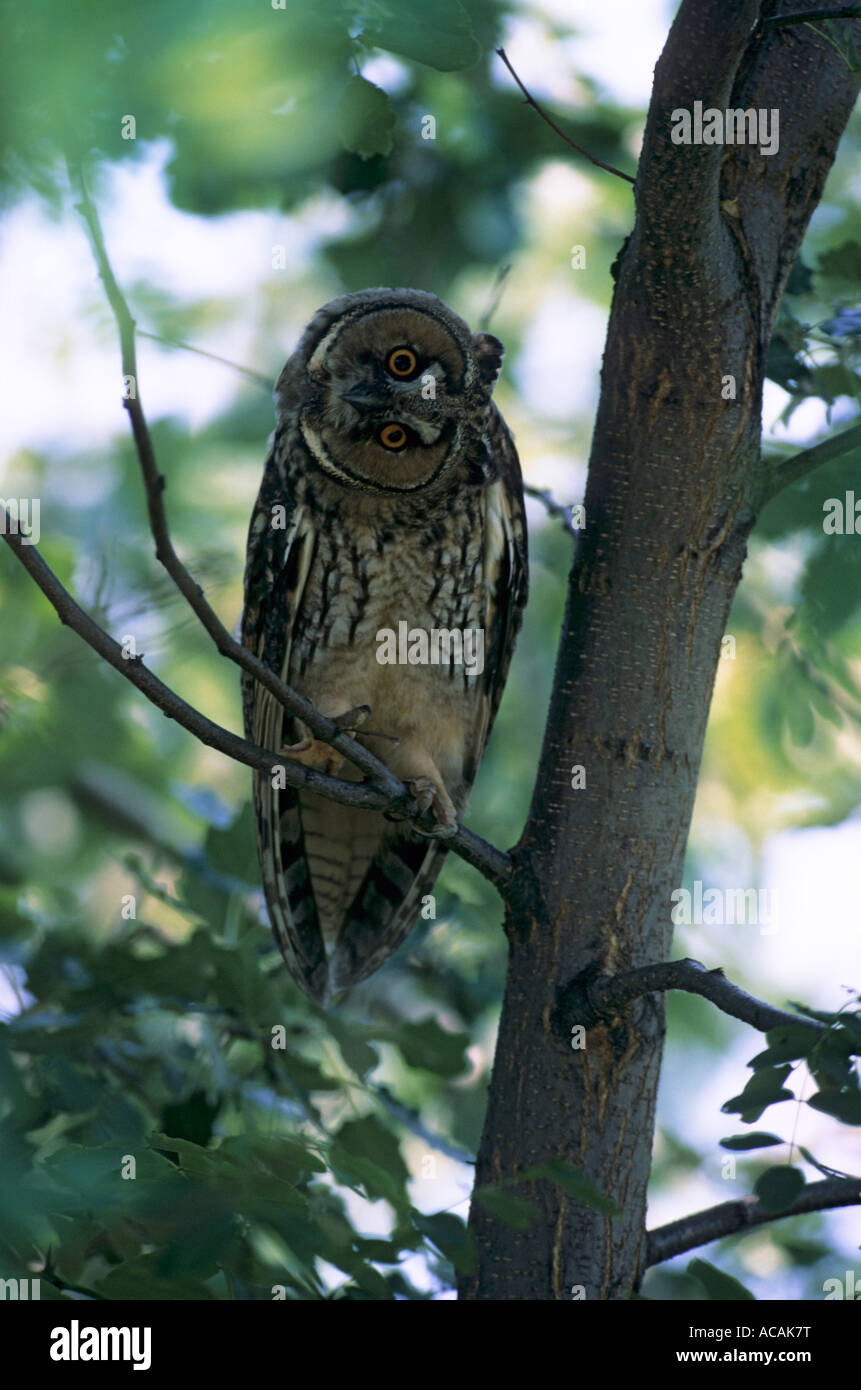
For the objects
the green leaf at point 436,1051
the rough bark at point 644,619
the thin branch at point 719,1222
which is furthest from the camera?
the green leaf at point 436,1051

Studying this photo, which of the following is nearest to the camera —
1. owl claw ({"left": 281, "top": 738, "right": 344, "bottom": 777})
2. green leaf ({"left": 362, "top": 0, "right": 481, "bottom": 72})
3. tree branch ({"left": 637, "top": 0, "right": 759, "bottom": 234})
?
green leaf ({"left": 362, "top": 0, "right": 481, "bottom": 72})

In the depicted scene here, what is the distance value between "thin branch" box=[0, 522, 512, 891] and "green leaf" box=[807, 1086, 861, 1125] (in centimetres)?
71

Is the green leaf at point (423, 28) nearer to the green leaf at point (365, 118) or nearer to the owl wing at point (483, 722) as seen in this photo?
the green leaf at point (365, 118)

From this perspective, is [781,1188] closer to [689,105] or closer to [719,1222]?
[719,1222]

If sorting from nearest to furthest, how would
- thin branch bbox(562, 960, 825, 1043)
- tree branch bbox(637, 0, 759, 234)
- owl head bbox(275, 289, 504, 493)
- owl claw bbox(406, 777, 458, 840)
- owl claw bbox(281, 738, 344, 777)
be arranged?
thin branch bbox(562, 960, 825, 1043) < tree branch bbox(637, 0, 759, 234) < owl claw bbox(406, 777, 458, 840) < owl claw bbox(281, 738, 344, 777) < owl head bbox(275, 289, 504, 493)

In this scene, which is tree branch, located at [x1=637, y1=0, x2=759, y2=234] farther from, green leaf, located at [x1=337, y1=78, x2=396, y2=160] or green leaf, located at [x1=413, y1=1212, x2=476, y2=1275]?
green leaf, located at [x1=413, y1=1212, x2=476, y2=1275]

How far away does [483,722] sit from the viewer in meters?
2.81

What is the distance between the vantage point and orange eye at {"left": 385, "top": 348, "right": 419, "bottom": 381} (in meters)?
2.60

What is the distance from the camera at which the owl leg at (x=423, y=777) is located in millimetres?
2338

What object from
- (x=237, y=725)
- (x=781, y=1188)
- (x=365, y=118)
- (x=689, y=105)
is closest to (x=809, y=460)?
(x=689, y=105)

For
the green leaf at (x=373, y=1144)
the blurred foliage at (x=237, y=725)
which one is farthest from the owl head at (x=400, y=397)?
the green leaf at (x=373, y=1144)

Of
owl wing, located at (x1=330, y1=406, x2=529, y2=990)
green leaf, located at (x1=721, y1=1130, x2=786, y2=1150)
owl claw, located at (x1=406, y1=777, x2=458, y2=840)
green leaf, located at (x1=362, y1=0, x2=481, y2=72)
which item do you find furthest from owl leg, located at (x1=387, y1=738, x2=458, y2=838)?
green leaf, located at (x1=362, y1=0, x2=481, y2=72)

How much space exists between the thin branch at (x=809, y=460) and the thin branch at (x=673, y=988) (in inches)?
30.4

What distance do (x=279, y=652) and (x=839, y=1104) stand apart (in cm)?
166
